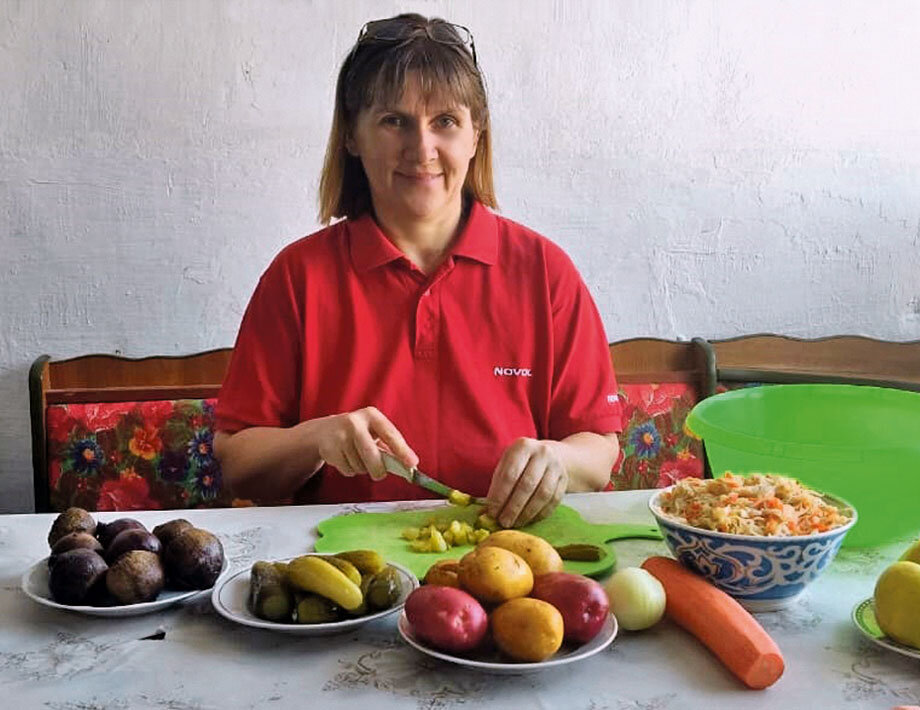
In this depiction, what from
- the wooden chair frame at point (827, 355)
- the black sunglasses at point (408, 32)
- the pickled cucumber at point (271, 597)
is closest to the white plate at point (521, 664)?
the pickled cucumber at point (271, 597)

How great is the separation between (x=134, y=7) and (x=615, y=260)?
1.35 metres

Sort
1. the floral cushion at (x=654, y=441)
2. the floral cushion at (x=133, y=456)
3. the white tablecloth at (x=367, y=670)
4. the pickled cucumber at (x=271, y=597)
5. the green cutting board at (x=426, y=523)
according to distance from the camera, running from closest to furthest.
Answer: the white tablecloth at (x=367, y=670) < the pickled cucumber at (x=271, y=597) < the green cutting board at (x=426, y=523) < the floral cushion at (x=133, y=456) < the floral cushion at (x=654, y=441)

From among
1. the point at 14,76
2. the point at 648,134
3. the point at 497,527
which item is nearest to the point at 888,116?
the point at 648,134

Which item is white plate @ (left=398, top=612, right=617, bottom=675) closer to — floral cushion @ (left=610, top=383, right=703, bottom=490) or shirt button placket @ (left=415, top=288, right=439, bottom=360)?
shirt button placket @ (left=415, top=288, right=439, bottom=360)

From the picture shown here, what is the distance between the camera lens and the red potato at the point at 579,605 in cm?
95

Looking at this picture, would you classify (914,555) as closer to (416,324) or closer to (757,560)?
(757,560)

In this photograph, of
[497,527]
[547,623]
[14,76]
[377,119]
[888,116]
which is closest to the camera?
[547,623]

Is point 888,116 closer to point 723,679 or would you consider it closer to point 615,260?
point 615,260

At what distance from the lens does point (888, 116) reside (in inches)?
113

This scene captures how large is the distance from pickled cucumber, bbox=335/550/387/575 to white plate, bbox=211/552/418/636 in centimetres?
3

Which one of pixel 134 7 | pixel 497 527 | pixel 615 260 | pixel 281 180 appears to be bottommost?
pixel 497 527

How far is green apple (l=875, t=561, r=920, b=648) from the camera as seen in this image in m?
0.96

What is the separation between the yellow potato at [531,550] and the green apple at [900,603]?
0.31m

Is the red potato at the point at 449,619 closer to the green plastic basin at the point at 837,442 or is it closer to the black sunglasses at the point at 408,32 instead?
the green plastic basin at the point at 837,442
